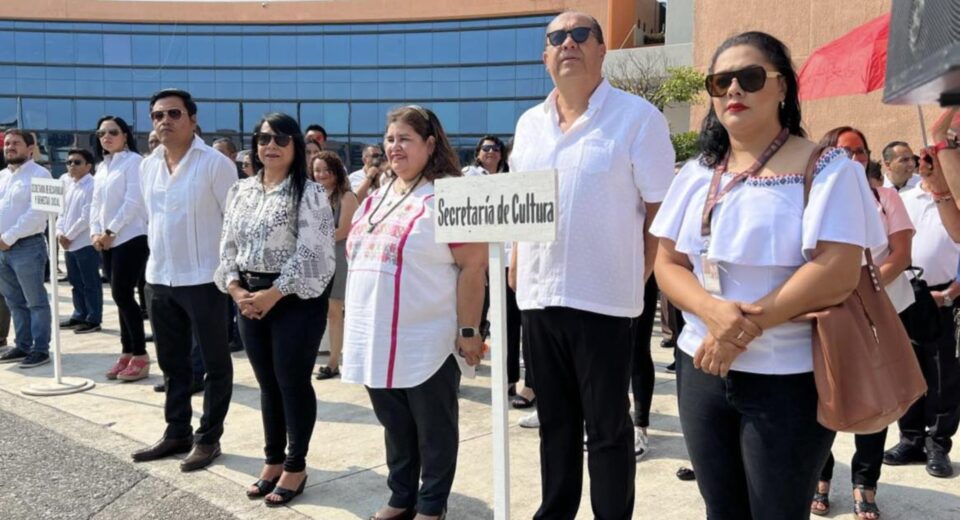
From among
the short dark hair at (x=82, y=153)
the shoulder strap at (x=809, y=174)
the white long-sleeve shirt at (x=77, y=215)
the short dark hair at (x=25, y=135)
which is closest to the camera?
the shoulder strap at (x=809, y=174)

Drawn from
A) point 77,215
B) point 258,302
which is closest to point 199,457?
point 258,302

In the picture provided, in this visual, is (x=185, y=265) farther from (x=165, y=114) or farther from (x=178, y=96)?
(x=178, y=96)

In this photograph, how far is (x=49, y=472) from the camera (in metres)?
4.31

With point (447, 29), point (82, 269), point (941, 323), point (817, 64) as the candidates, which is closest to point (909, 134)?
point (817, 64)

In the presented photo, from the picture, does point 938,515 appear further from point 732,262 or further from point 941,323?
point 732,262

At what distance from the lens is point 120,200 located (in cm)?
659

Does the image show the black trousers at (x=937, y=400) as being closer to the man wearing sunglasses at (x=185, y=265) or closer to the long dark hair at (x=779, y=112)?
the long dark hair at (x=779, y=112)

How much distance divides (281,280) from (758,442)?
8.13ft

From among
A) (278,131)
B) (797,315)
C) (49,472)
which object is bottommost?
(49,472)

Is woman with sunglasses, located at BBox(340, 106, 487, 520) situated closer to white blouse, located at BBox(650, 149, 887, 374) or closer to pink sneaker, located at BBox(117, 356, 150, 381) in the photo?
white blouse, located at BBox(650, 149, 887, 374)

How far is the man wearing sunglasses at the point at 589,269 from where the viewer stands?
2.77 meters

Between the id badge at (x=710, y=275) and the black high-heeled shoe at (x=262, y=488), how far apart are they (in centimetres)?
270

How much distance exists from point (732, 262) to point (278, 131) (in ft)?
8.61

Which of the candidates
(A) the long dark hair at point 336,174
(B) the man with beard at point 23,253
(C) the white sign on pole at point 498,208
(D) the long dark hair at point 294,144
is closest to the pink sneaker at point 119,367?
(B) the man with beard at point 23,253
